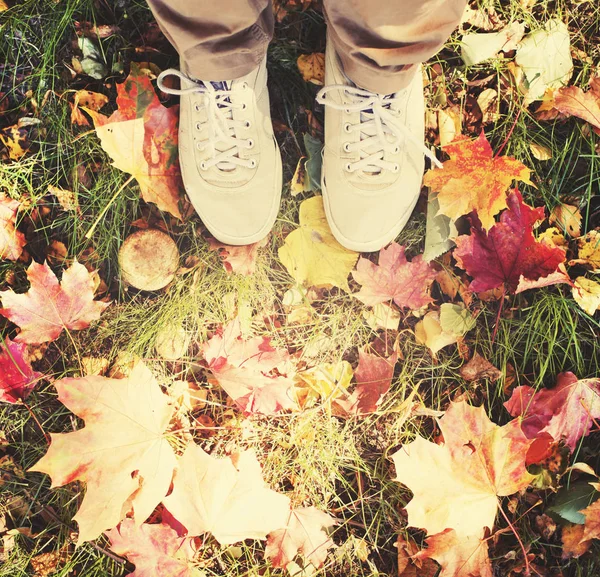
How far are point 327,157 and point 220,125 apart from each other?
277 millimetres

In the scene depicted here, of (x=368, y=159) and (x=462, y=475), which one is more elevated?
(x=368, y=159)

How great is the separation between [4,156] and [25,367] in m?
0.58

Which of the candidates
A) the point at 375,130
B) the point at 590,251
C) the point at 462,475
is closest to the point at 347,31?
the point at 375,130

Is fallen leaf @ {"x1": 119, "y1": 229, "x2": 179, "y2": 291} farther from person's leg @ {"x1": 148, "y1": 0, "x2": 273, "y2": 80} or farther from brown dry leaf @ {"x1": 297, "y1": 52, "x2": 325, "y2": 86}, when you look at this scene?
brown dry leaf @ {"x1": 297, "y1": 52, "x2": 325, "y2": 86}

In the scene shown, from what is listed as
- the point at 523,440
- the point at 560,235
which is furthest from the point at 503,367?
the point at 560,235

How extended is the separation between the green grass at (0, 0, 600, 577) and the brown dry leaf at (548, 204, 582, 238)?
0.03 metres

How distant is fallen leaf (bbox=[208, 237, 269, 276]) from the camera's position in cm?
137

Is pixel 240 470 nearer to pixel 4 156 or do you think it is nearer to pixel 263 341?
pixel 263 341

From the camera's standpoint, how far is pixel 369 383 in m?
1.33

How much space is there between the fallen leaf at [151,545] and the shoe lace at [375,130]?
39.0 inches

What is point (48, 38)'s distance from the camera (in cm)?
140

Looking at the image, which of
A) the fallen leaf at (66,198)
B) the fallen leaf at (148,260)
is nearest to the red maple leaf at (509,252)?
the fallen leaf at (148,260)

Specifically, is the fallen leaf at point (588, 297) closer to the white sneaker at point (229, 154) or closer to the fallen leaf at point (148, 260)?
the white sneaker at point (229, 154)

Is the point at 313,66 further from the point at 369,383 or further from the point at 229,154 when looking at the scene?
the point at 369,383
